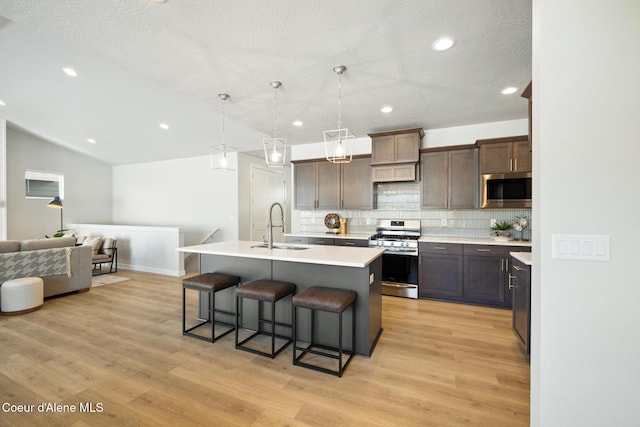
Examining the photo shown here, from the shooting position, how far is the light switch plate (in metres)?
1.20

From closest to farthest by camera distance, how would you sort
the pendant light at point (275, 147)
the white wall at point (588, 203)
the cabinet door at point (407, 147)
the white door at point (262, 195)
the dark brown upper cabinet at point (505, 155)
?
the white wall at point (588, 203) → the pendant light at point (275, 147) → the dark brown upper cabinet at point (505, 155) → the cabinet door at point (407, 147) → the white door at point (262, 195)

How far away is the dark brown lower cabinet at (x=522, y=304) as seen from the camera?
→ 7.26ft

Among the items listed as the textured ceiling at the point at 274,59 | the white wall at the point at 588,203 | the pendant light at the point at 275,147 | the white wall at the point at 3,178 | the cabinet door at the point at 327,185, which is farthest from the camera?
the white wall at the point at 3,178

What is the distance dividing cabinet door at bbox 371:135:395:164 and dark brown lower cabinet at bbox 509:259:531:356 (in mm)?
2288

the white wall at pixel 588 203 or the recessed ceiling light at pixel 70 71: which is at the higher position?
the recessed ceiling light at pixel 70 71

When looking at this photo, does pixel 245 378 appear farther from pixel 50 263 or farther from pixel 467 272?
pixel 50 263

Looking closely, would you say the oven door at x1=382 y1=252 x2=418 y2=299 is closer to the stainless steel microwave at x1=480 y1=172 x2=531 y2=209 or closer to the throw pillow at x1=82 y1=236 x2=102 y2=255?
the stainless steel microwave at x1=480 y1=172 x2=531 y2=209

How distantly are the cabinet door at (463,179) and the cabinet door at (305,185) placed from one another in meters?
2.33

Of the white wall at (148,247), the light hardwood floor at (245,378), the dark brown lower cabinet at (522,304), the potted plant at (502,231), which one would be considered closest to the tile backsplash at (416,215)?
the potted plant at (502,231)

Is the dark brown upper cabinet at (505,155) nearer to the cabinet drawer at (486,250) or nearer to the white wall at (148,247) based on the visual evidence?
the cabinet drawer at (486,250)

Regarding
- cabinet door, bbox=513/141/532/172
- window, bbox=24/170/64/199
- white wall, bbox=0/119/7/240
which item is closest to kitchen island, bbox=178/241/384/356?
cabinet door, bbox=513/141/532/172

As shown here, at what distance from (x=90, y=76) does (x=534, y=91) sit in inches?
204

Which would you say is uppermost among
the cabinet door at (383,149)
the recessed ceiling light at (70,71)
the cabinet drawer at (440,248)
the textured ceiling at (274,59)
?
the recessed ceiling light at (70,71)

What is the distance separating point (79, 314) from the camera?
3367 mm
